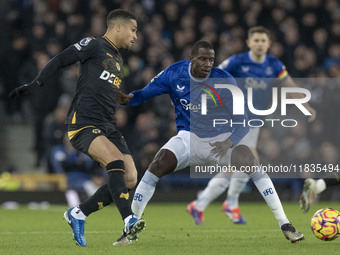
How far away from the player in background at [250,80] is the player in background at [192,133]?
2029mm

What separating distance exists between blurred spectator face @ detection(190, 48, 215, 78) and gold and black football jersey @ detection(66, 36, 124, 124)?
117 cm

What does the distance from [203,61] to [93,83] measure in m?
1.43

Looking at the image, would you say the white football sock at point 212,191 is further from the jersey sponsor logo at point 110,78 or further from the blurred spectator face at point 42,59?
the blurred spectator face at point 42,59

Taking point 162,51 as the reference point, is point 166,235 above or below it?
below

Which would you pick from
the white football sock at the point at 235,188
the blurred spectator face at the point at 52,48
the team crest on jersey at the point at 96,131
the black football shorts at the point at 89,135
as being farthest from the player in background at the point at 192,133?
the blurred spectator face at the point at 52,48

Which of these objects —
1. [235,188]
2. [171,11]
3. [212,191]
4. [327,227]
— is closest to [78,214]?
[327,227]

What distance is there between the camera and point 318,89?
1588cm

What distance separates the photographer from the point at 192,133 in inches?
322

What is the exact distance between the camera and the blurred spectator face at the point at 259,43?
410 inches

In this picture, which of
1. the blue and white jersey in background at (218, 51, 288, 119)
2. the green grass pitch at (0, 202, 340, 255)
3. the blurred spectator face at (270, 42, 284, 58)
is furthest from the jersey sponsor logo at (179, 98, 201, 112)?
the blurred spectator face at (270, 42, 284, 58)

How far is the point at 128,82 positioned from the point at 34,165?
2.83 meters

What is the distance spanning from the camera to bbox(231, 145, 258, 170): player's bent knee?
7453 millimetres

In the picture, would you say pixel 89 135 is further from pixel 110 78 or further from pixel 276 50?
pixel 276 50

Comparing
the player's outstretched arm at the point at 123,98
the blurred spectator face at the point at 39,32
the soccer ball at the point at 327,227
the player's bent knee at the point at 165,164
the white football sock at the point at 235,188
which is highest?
the blurred spectator face at the point at 39,32
